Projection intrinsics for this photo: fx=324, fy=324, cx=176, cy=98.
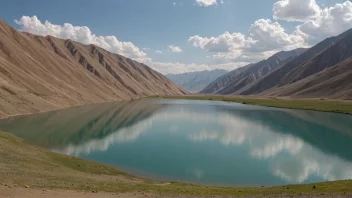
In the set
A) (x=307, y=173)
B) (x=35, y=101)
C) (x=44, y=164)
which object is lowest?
(x=307, y=173)

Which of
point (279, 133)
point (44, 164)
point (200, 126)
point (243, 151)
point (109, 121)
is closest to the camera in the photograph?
point (44, 164)

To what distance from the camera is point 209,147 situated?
2478 inches

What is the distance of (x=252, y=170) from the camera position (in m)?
46.7

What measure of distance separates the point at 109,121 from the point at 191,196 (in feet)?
275

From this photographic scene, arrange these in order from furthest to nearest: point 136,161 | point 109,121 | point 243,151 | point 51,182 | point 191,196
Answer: point 109,121 → point 243,151 → point 136,161 → point 51,182 → point 191,196

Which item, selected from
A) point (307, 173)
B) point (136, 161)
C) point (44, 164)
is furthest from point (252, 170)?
point (44, 164)

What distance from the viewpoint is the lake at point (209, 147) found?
44844 millimetres

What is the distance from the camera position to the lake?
4484cm

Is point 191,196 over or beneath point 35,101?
beneath

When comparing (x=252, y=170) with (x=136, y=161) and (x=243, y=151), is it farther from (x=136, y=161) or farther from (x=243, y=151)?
(x=136, y=161)

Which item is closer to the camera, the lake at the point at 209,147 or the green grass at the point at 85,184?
the green grass at the point at 85,184

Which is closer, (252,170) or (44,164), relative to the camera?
(44,164)

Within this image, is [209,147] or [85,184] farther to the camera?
[209,147]

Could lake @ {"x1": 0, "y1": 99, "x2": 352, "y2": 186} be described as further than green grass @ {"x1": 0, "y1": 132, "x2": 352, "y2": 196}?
Yes
